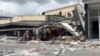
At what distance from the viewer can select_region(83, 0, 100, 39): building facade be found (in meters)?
32.2

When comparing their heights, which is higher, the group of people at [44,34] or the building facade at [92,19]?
the building facade at [92,19]

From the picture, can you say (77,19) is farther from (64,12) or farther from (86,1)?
(64,12)

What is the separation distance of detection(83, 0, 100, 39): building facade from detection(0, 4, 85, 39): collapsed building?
→ 6.94 ft

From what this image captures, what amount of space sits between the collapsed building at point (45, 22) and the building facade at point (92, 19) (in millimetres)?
2115

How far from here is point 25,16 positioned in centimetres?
4678

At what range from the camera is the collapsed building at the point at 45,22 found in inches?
1483

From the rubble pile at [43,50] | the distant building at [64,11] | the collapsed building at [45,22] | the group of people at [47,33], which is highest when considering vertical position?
the distant building at [64,11]

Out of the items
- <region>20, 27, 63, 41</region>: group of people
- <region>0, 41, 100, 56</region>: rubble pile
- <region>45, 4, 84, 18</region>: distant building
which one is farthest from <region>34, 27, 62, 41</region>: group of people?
<region>45, 4, 84, 18</region>: distant building

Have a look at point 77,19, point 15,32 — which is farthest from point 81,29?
point 15,32

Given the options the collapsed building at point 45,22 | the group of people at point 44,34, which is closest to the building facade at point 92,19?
the collapsed building at point 45,22

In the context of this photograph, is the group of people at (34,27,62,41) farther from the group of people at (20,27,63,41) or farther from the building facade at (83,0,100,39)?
the building facade at (83,0,100,39)

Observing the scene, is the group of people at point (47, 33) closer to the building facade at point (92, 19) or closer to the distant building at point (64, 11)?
the building facade at point (92, 19)

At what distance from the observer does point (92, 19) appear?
1305 inches

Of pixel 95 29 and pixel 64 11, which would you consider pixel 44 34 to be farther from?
pixel 64 11
